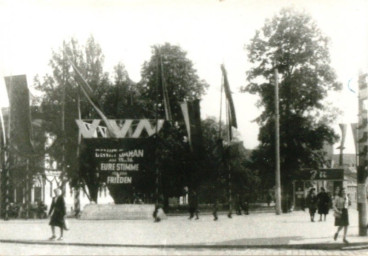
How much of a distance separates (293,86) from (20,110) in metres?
19.9

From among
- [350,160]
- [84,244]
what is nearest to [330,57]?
[84,244]

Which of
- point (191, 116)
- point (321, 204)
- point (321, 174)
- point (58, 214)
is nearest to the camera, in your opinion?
point (58, 214)

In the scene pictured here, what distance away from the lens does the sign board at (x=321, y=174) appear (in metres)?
43.3

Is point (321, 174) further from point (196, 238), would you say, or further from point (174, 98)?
point (196, 238)

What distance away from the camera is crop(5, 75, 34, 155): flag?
2717cm

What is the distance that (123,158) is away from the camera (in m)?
29.0

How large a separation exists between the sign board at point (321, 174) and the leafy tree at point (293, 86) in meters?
0.53

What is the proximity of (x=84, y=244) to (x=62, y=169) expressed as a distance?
69.3 feet

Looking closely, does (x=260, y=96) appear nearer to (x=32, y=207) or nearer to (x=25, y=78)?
(x=32, y=207)

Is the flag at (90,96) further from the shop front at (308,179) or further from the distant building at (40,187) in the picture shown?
the shop front at (308,179)

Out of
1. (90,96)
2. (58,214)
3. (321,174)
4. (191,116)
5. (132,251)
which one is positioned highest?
(90,96)

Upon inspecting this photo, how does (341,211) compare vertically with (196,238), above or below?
Result: above

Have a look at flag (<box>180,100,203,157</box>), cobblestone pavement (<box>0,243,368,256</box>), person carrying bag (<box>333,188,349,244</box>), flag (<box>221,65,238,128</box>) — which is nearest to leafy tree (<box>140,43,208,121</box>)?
flag (<box>221,65,238,128</box>)

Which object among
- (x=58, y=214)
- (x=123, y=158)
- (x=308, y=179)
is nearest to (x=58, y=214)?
(x=58, y=214)
